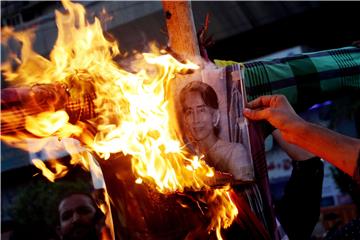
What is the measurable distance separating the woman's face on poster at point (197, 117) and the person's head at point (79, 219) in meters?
2.00

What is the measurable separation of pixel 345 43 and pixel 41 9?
8133mm

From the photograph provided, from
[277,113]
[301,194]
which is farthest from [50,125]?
[301,194]

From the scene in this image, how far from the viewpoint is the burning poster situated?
6.12ft

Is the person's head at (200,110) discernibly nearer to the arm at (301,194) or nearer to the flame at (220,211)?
the flame at (220,211)

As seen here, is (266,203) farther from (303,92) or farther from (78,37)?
(78,37)

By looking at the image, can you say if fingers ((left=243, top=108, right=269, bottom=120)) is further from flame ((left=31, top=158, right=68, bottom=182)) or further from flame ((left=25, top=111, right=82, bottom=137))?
flame ((left=31, top=158, right=68, bottom=182))

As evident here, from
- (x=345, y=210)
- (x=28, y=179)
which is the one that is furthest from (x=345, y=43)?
(x=28, y=179)

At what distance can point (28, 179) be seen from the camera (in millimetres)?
14234

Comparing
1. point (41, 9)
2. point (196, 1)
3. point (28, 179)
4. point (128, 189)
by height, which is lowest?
point (28, 179)

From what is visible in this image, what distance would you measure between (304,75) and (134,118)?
934 millimetres

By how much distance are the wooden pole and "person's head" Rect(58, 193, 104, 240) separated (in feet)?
6.38

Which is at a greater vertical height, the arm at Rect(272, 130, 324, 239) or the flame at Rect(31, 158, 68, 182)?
the flame at Rect(31, 158, 68, 182)

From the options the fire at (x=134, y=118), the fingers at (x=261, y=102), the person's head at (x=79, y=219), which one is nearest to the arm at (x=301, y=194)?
the fingers at (x=261, y=102)

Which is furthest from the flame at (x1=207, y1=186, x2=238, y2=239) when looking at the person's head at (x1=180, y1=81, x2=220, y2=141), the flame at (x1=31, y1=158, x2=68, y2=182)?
the flame at (x1=31, y1=158, x2=68, y2=182)
